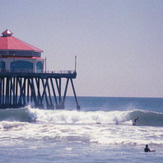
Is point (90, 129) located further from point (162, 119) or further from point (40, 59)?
point (40, 59)

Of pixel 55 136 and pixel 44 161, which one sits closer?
pixel 44 161

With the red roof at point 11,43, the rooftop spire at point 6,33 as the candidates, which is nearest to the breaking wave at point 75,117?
the red roof at point 11,43

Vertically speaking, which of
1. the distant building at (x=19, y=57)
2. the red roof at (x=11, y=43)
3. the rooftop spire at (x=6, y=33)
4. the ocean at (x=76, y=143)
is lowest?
the ocean at (x=76, y=143)

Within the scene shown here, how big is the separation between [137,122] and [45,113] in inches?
409

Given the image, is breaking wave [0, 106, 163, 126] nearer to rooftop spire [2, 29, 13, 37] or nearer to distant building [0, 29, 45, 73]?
distant building [0, 29, 45, 73]

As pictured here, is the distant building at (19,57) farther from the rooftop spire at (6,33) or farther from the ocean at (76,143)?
the ocean at (76,143)

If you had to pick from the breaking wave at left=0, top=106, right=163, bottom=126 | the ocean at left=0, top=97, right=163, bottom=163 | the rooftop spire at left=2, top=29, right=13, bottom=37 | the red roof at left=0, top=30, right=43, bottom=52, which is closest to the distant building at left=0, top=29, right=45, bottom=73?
the red roof at left=0, top=30, right=43, bottom=52

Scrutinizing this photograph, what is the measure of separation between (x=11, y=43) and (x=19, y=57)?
3125mm

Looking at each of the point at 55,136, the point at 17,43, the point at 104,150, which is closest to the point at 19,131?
the point at 55,136

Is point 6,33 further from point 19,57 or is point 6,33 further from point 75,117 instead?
point 75,117

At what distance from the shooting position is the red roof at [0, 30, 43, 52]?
74.2 metres

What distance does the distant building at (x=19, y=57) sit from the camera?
72.4 metres

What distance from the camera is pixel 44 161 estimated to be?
113 ft

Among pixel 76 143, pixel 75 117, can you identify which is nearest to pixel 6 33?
pixel 75 117
